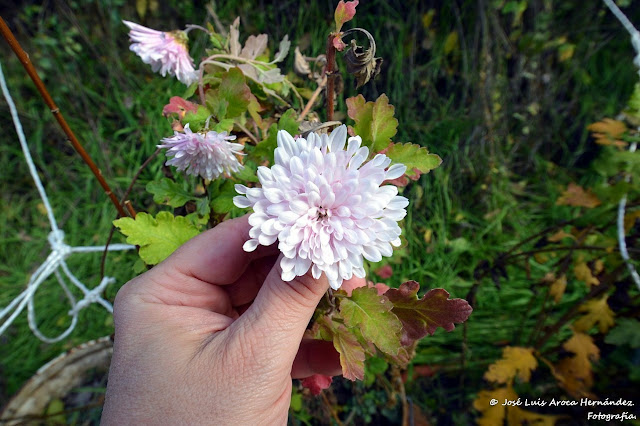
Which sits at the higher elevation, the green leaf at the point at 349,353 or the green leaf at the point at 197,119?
the green leaf at the point at 197,119

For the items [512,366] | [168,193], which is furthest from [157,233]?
Result: [512,366]

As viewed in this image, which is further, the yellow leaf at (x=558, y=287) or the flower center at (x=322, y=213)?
the yellow leaf at (x=558, y=287)

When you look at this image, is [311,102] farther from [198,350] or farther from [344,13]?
[198,350]

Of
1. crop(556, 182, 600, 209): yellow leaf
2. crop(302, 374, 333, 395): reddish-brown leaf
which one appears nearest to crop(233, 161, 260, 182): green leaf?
crop(302, 374, 333, 395): reddish-brown leaf

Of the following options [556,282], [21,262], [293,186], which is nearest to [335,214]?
[293,186]

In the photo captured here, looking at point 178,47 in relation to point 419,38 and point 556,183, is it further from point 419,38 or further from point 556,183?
point 556,183

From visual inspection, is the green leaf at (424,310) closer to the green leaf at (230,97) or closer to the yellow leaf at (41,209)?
the green leaf at (230,97)

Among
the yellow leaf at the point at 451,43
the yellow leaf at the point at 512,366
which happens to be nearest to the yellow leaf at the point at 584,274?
the yellow leaf at the point at 512,366
